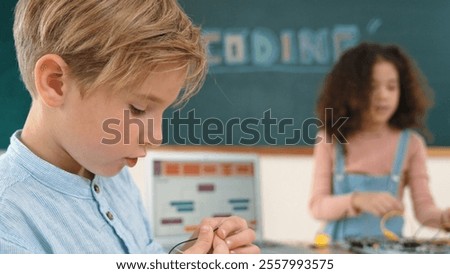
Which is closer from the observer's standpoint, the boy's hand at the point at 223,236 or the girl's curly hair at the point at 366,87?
the boy's hand at the point at 223,236

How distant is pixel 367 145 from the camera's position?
3.84 feet

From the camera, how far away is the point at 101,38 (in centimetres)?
47

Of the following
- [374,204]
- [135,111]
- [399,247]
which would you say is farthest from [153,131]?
[374,204]

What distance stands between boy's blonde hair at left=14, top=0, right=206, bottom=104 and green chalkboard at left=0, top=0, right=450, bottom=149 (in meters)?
0.61

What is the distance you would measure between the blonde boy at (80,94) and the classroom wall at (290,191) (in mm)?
704

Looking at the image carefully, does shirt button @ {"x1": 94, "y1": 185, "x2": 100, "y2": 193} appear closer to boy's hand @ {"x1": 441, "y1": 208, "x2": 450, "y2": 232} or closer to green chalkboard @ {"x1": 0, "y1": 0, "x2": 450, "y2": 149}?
green chalkboard @ {"x1": 0, "y1": 0, "x2": 450, "y2": 149}

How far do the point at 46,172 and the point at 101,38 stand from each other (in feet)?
0.38

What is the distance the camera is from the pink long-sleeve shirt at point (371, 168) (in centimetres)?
111

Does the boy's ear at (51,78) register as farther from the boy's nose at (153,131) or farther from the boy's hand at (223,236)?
the boy's hand at (223,236)

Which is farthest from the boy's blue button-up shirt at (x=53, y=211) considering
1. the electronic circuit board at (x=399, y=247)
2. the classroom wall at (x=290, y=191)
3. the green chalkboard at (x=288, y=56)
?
the classroom wall at (x=290, y=191)

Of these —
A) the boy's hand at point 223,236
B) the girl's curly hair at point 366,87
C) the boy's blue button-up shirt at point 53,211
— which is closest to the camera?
the boy's blue button-up shirt at point 53,211

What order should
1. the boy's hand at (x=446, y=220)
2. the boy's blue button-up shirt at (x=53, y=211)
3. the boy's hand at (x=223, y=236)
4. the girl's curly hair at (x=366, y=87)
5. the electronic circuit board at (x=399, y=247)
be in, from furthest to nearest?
the girl's curly hair at (x=366, y=87) < the boy's hand at (x=446, y=220) < the electronic circuit board at (x=399, y=247) < the boy's hand at (x=223, y=236) < the boy's blue button-up shirt at (x=53, y=211)
